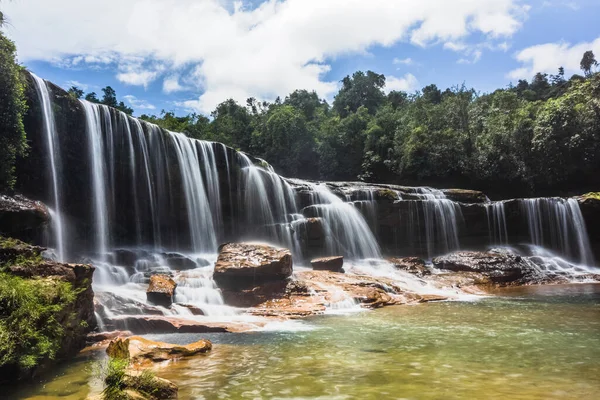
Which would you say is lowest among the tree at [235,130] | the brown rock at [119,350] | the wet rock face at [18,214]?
the brown rock at [119,350]

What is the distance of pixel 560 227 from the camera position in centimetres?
2798

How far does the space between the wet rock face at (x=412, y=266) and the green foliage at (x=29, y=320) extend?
17413 millimetres

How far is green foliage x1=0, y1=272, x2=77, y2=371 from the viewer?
241 inches

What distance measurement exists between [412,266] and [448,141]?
2128 centimetres

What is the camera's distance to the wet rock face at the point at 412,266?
21312 mm

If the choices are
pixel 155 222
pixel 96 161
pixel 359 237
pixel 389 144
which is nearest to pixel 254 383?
pixel 96 161

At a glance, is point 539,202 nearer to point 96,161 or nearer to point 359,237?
point 359,237

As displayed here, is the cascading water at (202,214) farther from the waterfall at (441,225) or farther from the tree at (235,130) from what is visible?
the tree at (235,130)

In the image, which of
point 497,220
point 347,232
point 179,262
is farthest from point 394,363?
point 497,220

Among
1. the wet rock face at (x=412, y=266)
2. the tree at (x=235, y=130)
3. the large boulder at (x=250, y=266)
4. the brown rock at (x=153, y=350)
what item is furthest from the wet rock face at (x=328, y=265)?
the tree at (x=235, y=130)

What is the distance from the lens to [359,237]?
84.9 feet

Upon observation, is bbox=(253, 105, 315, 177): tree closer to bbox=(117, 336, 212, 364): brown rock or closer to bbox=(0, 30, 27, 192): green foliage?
bbox=(0, 30, 27, 192): green foliage

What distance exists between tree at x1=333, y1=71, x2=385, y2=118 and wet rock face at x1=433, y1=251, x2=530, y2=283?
52.1 m

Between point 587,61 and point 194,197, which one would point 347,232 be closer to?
point 194,197
